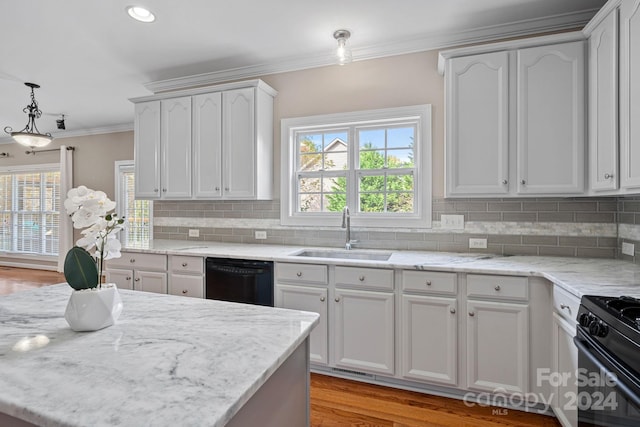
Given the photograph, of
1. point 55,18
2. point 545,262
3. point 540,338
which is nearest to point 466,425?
point 540,338

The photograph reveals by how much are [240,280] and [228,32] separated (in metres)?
1.98

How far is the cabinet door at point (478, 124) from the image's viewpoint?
91.7 inches

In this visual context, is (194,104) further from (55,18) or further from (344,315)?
(344,315)

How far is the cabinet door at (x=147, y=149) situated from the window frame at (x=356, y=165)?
129 cm

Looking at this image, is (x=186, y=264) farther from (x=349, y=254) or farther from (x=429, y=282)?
(x=429, y=282)

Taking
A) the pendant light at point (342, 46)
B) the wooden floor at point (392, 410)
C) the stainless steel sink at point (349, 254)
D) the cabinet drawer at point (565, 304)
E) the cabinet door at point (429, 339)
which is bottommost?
the wooden floor at point (392, 410)

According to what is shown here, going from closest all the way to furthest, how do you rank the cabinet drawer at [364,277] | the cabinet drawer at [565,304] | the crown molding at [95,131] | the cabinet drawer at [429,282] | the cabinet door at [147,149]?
the cabinet drawer at [565,304] → the cabinet drawer at [429,282] → the cabinet drawer at [364,277] → the cabinet door at [147,149] → the crown molding at [95,131]

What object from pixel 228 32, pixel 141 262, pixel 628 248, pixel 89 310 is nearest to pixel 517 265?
pixel 628 248

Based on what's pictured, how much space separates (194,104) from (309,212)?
1.52 metres

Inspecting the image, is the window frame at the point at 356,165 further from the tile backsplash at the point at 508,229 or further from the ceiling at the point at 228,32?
the ceiling at the point at 228,32

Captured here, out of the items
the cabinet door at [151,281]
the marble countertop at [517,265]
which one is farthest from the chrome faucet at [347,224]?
the cabinet door at [151,281]

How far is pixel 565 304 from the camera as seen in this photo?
1717mm

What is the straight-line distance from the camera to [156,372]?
2.64 ft

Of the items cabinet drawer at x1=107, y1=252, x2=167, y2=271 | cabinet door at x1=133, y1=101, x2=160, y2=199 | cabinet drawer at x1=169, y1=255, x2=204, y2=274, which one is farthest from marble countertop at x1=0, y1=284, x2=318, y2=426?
cabinet door at x1=133, y1=101, x2=160, y2=199
